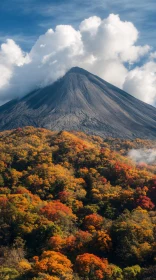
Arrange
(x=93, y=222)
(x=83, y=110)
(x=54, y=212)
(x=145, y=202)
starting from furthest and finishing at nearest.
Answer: (x=83, y=110)
(x=145, y=202)
(x=93, y=222)
(x=54, y=212)

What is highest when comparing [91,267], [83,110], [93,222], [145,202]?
[83,110]

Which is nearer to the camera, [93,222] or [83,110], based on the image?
[93,222]

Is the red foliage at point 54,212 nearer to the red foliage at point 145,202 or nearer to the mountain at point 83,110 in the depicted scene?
the red foliage at point 145,202

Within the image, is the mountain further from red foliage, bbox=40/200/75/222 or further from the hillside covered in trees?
red foliage, bbox=40/200/75/222

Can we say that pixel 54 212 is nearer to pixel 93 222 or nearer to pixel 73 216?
pixel 73 216

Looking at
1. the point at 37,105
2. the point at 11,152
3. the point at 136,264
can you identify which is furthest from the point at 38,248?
the point at 37,105

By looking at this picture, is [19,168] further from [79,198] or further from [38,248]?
[38,248]

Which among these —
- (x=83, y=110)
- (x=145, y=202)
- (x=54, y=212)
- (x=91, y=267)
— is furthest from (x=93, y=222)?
(x=83, y=110)

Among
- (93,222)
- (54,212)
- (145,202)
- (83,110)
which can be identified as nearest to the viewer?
(54,212)
